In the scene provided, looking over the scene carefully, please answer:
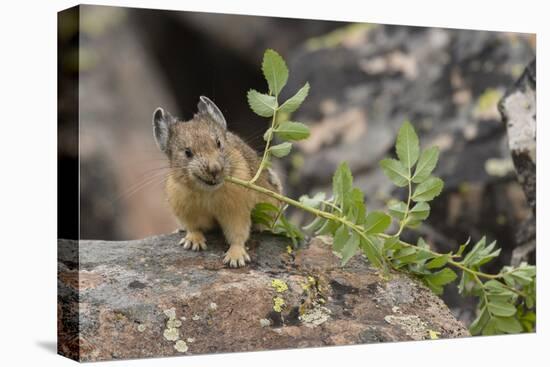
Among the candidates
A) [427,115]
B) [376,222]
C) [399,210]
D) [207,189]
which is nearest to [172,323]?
[207,189]

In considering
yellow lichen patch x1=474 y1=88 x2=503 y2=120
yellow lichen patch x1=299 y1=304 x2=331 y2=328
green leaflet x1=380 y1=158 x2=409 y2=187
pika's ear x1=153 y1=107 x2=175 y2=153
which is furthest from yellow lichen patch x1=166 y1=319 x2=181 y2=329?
yellow lichen patch x1=474 y1=88 x2=503 y2=120

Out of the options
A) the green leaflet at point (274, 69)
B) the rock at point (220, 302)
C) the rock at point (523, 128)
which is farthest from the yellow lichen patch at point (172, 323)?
the rock at point (523, 128)

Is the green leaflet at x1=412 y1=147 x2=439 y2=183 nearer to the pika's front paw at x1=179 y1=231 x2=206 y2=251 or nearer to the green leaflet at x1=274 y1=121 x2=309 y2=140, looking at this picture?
the green leaflet at x1=274 y1=121 x2=309 y2=140

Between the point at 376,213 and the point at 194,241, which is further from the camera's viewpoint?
the point at 194,241

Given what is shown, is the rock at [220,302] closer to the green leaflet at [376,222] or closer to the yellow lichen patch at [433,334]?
the yellow lichen patch at [433,334]

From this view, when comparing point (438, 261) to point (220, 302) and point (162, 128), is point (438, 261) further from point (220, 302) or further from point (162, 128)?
point (162, 128)

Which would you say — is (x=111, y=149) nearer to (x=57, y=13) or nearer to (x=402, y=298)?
(x=57, y=13)

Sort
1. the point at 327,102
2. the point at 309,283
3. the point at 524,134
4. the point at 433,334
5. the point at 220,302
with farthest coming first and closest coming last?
the point at 327,102 < the point at 524,134 < the point at 433,334 < the point at 309,283 < the point at 220,302

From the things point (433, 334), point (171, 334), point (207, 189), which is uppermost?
point (207, 189)

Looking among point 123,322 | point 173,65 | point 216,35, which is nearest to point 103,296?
point 123,322
